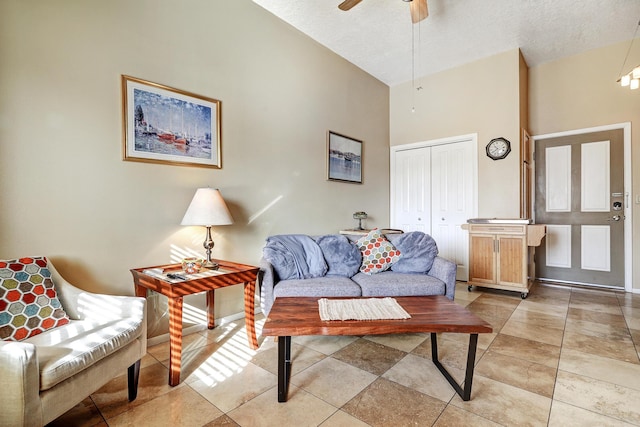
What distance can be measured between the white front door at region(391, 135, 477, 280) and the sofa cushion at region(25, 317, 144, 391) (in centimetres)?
401

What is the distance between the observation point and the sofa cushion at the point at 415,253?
275cm

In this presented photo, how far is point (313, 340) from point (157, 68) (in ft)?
7.99

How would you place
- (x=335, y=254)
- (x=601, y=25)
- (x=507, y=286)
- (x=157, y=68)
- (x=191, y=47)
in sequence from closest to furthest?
(x=157, y=68)
(x=191, y=47)
(x=335, y=254)
(x=601, y=25)
(x=507, y=286)

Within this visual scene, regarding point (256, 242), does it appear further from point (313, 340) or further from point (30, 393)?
point (30, 393)

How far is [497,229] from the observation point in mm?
3654

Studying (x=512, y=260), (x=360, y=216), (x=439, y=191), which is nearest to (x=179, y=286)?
(x=360, y=216)

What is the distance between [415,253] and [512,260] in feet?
5.35

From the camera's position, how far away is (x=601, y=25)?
132 inches

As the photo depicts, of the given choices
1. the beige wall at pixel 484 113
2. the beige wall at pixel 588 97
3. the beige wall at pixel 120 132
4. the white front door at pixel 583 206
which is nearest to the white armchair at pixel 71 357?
the beige wall at pixel 120 132

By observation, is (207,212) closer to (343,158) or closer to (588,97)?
(343,158)

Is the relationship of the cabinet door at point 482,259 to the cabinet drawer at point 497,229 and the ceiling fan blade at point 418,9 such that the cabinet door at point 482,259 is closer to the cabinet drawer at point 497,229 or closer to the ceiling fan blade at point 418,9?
the cabinet drawer at point 497,229

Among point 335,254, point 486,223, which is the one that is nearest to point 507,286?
point 486,223

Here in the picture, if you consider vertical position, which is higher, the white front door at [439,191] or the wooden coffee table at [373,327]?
the white front door at [439,191]

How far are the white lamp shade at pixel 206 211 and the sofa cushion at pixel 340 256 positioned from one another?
3.31 feet
